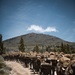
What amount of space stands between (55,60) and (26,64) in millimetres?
20168

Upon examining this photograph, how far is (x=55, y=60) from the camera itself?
13.8m

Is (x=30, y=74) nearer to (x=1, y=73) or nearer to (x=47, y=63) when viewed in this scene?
(x=1, y=73)

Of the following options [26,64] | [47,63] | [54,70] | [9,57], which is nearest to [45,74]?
[47,63]

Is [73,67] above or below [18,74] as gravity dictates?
above

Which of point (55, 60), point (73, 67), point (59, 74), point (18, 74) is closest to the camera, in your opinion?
point (73, 67)

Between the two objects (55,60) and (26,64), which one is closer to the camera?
(55,60)

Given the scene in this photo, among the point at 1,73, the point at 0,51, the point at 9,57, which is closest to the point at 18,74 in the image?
the point at 1,73

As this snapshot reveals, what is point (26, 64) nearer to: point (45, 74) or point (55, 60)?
point (45, 74)

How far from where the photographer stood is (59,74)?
1246 centimetres

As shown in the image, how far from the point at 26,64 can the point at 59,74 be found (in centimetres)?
2135

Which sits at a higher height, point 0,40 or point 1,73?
point 0,40

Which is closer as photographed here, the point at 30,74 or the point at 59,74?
the point at 59,74

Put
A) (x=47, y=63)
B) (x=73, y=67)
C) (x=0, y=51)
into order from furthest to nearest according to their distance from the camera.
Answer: (x=0, y=51) < (x=47, y=63) < (x=73, y=67)

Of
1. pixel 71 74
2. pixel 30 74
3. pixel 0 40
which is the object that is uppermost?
pixel 0 40
